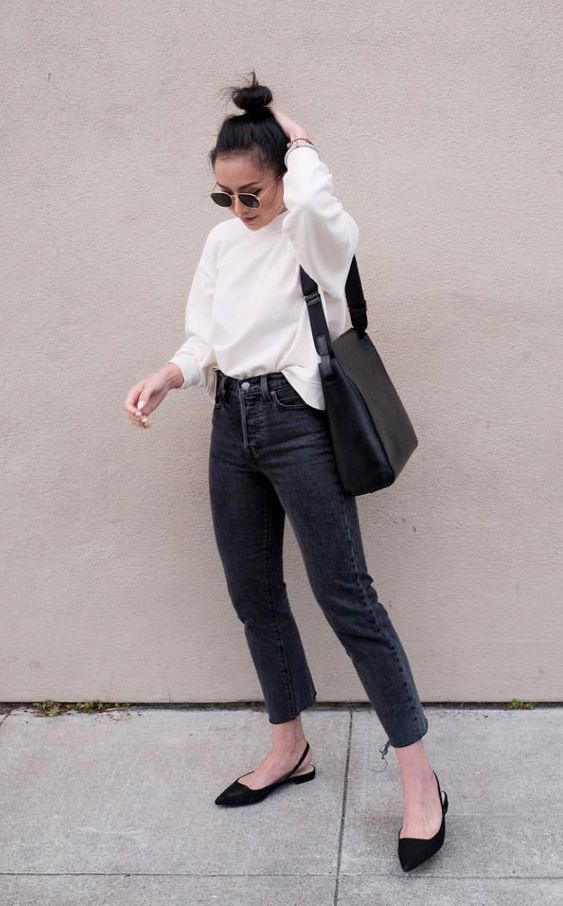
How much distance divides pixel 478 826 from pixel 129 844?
36.7 inches

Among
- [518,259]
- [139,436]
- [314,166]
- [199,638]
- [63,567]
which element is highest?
[314,166]

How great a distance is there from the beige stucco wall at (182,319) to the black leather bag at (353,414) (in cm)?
62

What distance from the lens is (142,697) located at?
10.9ft

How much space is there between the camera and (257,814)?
106 inches

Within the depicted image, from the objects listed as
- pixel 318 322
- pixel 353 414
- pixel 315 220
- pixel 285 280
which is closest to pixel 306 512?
pixel 353 414

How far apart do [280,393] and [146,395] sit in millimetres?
329

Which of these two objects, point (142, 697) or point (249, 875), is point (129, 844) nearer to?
point (249, 875)

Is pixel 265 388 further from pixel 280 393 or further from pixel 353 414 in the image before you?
pixel 353 414

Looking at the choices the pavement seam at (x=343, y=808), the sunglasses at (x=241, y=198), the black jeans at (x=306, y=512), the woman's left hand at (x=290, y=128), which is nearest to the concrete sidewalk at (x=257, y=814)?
the pavement seam at (x=343, y=808)

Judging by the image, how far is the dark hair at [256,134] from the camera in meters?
2.31

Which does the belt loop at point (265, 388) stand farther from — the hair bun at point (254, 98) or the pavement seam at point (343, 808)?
the pavement seam at point (343, 808)

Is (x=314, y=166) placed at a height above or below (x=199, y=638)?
above

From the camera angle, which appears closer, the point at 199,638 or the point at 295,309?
the point at 295,309

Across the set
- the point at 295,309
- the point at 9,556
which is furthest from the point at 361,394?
the point at 9,556
